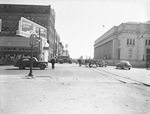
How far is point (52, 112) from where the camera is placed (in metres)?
6.49

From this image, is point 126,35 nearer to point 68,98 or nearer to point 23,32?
point 23,32

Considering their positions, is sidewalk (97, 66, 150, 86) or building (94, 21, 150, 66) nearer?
sidewalk (97, 66, 150, 86)

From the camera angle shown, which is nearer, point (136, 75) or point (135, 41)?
point (136, 75)

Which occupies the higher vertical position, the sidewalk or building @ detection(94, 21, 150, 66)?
building @ detection(94, 21, 150, 66)

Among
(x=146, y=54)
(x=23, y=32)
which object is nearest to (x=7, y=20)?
(x=23, y=32)

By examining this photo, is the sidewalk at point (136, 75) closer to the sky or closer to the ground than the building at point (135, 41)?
closer to the ground

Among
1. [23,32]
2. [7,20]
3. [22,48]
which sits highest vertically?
[7,20]

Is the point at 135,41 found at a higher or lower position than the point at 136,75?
higher

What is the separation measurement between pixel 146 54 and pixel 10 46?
5425 centimetres

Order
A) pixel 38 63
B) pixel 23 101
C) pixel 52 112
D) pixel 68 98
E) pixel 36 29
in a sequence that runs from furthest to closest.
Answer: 1. pixel 36 29
2. pixel 38 63
3. pixel 68 98
4. pixel 23 101
5. pixel 52 112

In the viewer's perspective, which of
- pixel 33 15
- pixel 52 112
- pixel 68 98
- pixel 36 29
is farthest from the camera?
pixel 33 15

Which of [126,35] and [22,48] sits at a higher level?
[126,35]

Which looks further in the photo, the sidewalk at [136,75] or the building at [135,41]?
the building at [135,41]

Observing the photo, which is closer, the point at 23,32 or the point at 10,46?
the point at 10,46
